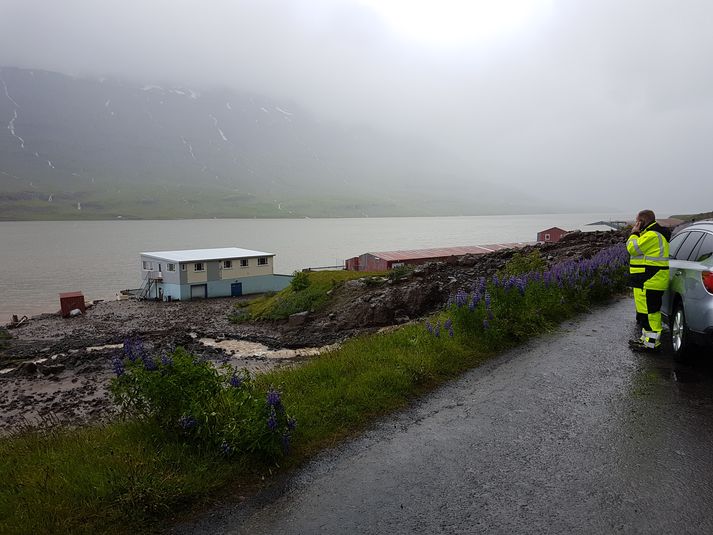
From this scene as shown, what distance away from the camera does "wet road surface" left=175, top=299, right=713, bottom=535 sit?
13.4 ft

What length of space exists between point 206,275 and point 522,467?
195 ft

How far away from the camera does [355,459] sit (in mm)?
5254

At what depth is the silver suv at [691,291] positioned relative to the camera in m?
6.70

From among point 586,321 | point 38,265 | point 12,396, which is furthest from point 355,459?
point 38,265

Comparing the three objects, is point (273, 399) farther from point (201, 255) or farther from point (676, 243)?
point (201, 255)

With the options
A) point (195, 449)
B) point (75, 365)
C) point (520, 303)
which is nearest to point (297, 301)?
point (75, 365)

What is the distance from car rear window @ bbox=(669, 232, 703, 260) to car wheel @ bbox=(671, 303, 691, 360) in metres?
0.87

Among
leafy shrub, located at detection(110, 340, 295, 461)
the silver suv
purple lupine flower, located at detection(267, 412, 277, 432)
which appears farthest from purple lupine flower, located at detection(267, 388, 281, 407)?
the silver suv

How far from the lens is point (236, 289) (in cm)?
6253

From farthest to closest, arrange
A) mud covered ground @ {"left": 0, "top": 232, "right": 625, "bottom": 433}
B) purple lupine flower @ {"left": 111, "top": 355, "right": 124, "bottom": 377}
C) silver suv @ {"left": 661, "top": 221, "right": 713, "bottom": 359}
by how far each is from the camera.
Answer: mud covered ground @ {"left": 0, "top": 232, "right": 625, "bottom": 433}, silver suv @ {"left": 661, "top": 221, "right": 713, "bottom": 359}, purple lupine flower @ {"left": 111, "top": 355, "right": 124, "bottom": 377}

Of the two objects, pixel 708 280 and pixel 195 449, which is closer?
pixel 195 449

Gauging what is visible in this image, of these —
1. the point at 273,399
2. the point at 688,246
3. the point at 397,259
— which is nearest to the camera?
the point at 273,399

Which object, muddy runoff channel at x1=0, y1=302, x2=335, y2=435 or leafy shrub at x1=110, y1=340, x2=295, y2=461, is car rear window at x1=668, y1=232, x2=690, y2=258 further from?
muddy runoff channel at x1=0, y1=302, x2=335, y2=435

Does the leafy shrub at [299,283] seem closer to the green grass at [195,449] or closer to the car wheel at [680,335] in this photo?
the green grass at [195,449]
